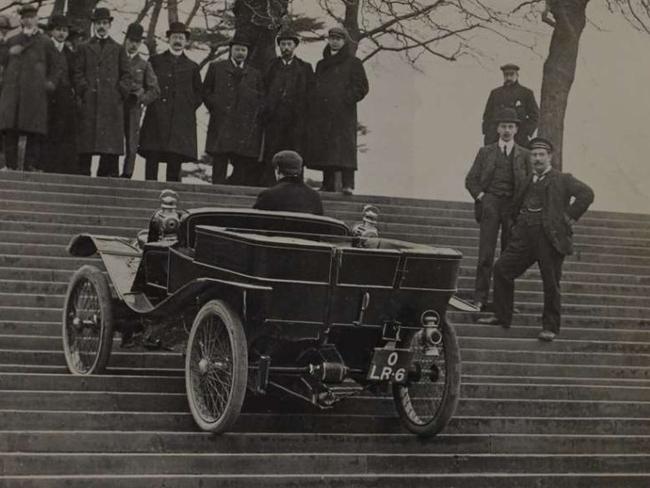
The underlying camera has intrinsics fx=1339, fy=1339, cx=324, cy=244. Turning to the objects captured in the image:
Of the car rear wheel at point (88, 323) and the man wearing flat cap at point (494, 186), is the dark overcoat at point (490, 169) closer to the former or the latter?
the man wearing flat cap at point (494, 186)

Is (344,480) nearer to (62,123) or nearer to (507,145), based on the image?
(507,145)

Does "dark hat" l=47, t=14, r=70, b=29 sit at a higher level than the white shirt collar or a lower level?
higher

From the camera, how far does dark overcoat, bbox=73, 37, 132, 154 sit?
15.6 metres

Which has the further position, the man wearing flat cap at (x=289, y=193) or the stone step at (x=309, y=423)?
the man wearing flat cap at (x=289, y=193)

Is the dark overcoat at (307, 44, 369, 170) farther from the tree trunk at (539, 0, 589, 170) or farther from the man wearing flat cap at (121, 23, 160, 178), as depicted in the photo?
the tree trunk at (539, 0, 589, 170)

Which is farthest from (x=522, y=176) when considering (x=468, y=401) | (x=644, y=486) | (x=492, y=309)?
(x=644, y=486)

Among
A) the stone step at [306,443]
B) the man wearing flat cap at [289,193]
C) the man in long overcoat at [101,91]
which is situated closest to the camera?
the stone step at [306,443]

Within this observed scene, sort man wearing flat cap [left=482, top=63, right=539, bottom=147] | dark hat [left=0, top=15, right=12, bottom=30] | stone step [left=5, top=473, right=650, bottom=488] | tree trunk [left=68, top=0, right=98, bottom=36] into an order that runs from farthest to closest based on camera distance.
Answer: tree trunk [left=68, top=0, right=98, bottom=36], man wearing flat cap [left=482, top=63, right=539, bottom=147], dark hat [left=0, top=15, right=12, bottom=30], stone step [left=5, top=473, right=650, bottom=488]

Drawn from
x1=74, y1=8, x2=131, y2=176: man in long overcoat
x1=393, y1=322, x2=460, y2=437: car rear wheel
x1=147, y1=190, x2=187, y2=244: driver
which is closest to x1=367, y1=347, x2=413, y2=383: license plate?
x1=393, y1=322, x2=460, y2=437: car rear wheel

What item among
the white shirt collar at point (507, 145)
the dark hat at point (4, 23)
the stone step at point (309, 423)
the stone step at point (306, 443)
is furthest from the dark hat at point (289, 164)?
the dark hat at point (4, 23)

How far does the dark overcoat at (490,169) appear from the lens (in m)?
12.5

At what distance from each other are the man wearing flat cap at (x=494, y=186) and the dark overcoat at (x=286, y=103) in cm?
390

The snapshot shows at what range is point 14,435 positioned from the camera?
305 inches

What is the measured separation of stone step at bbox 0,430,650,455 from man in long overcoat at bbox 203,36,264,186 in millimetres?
7828
